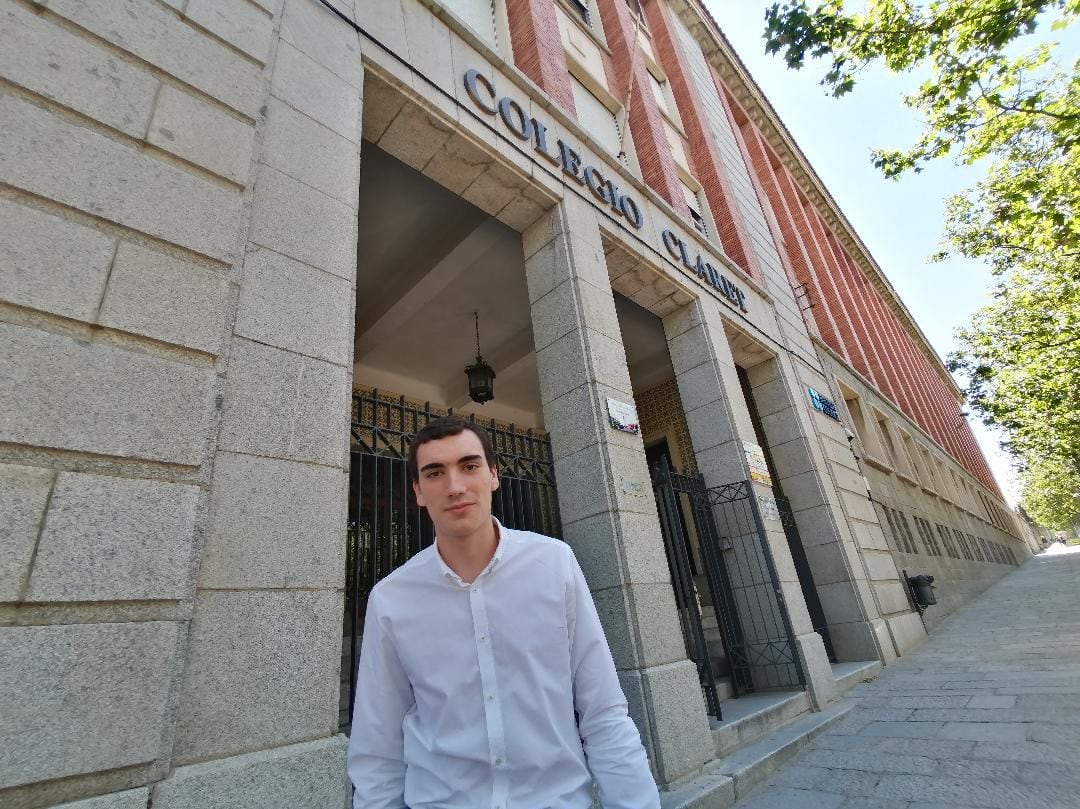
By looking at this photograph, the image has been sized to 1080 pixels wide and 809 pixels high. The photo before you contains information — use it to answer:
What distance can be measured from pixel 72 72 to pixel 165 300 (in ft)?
4.65

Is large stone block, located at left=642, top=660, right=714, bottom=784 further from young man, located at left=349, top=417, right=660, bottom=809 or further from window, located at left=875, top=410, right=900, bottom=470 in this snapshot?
window, located at left=875, top=410, right=900, bottom=470

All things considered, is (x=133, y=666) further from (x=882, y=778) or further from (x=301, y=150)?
(x=882, y=778)

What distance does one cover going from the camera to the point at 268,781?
229 cm

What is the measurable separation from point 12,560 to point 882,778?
5411mm

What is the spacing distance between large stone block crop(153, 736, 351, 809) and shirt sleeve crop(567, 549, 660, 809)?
142cm

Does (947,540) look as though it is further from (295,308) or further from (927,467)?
(295,308)

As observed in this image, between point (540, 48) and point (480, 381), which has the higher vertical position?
point (540, 48)

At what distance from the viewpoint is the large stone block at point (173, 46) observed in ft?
10.2

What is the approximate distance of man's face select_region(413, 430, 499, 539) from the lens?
1.88m

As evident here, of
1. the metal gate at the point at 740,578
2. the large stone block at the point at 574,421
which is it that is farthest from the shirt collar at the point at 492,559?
the metal gate at the point at 740,578

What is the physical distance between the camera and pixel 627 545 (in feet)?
15.8

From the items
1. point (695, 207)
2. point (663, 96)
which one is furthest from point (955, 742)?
point (663, 96)

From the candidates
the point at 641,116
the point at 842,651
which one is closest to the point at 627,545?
the point at 842,651

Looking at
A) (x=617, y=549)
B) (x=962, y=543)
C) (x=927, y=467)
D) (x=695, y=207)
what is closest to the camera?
(x=617, y=549)
